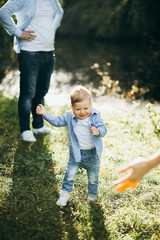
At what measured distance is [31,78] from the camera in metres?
3.52

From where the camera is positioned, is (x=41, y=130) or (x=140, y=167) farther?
(x=41, y=130)

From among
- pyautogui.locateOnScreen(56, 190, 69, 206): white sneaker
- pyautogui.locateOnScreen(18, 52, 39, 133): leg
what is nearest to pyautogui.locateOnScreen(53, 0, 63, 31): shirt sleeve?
pyautogui.locateOnScreen(18, 52, 39, 133): leg

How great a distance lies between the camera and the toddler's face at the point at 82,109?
7.82ft

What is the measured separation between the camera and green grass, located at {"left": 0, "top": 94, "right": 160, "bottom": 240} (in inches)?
92.7

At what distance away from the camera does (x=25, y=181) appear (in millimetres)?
2965

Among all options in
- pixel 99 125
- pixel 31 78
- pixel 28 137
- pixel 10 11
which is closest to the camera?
pixel 99 125

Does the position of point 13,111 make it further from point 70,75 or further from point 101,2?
point 101,2

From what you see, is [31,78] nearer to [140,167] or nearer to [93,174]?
[93,174]

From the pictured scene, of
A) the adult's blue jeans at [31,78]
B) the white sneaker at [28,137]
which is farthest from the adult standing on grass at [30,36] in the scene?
the white sneaker at [28,137]

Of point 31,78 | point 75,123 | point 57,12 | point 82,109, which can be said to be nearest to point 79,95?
point 82,109

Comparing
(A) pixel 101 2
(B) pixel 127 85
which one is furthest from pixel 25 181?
(A) pixel 101 2

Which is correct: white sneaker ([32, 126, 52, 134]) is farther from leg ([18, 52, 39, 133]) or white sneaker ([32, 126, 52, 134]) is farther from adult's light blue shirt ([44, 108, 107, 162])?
adult's light blue shirt ([44, 108, 107, 162])

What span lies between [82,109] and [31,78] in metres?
1.34

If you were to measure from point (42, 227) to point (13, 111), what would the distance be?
2.97 meters
